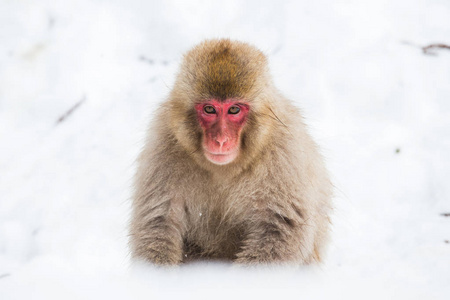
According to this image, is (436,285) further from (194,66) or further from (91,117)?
(91,117)

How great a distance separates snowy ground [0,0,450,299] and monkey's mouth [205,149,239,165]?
630 millimetres

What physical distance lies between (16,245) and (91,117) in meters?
1.57

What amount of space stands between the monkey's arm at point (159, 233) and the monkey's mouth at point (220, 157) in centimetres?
46

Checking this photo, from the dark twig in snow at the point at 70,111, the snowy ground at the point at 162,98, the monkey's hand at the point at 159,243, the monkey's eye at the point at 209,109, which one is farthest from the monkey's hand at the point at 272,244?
the dark twig in snow at the point at 70,111

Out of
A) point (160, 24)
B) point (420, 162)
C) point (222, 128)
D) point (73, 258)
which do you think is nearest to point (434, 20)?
point (420, 162)

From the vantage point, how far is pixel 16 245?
529 centimetres

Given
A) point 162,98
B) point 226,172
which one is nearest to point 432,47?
point 162,98

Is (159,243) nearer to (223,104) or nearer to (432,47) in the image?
(223,104)

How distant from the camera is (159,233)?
13.0 ft

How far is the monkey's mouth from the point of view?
3.71 m

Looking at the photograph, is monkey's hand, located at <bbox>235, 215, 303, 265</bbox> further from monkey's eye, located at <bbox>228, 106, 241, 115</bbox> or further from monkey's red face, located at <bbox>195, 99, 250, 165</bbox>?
monkey's eye, located at <bbox>228, 106, 241, 115</bbox>

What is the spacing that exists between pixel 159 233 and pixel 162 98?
0.99m

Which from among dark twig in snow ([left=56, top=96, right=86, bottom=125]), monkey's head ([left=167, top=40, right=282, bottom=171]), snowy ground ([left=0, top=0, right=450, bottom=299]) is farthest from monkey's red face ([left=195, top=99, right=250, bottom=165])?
dark twig in snow ([left=56, top=96, right=86, bottom=125])

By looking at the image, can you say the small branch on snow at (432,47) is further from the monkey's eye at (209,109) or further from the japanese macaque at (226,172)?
the monkey's eye at (209,109)
